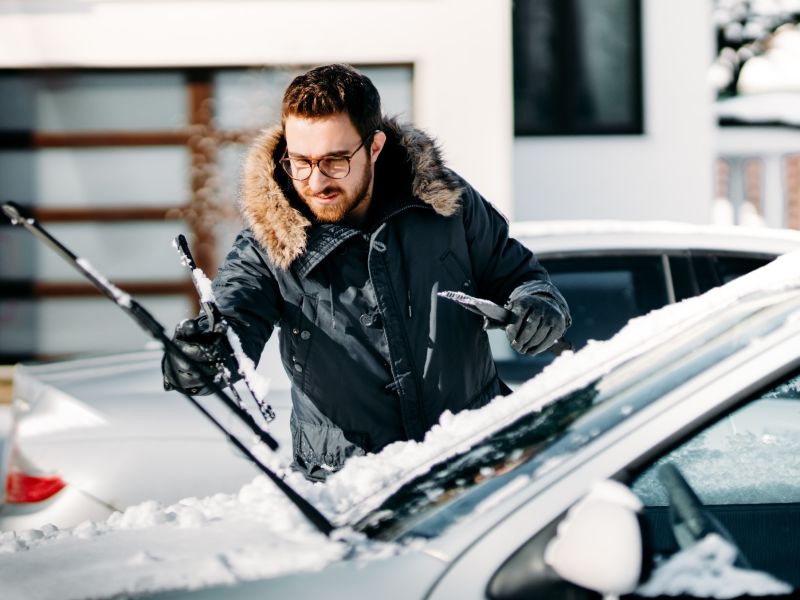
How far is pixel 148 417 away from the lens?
350 cm

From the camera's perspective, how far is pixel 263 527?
1793 millimetres

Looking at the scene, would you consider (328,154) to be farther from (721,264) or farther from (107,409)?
(721,264)

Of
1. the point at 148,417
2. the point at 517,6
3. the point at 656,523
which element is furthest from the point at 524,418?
the point at 517,6

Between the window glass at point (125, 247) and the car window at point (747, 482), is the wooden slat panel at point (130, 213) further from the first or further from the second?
the car window at point (747, 482)

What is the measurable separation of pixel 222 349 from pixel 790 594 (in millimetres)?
1089

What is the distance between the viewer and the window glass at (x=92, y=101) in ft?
27.5

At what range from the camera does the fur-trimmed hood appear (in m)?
2.38

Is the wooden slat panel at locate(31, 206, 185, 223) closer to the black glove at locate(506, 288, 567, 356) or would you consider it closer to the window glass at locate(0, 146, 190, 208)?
the window glass at locate(0, 146, 190, 208)

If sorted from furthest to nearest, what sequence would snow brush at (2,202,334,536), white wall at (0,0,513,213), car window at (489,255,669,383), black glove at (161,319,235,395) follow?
white wall at (0,0,513,213) < car window at (489,255,669,383) < black glove at (161,319,235,395) < snow brush at (2,202,334,536)

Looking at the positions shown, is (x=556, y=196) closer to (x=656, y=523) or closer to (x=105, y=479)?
(x=105, y=479)

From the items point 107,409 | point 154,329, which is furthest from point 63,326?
point 154,329

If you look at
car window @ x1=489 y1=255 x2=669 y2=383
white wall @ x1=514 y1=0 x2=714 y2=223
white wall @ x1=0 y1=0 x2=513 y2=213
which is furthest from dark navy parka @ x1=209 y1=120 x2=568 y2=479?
white wall @ x1=514 y1=0 x2=714 y2=223

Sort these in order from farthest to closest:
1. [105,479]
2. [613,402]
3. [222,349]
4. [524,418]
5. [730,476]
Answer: [105,479]
[730,476]
[222,349]
[524,418]
[613,402]

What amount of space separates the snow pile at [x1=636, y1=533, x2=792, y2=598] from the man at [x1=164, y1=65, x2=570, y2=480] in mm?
780
